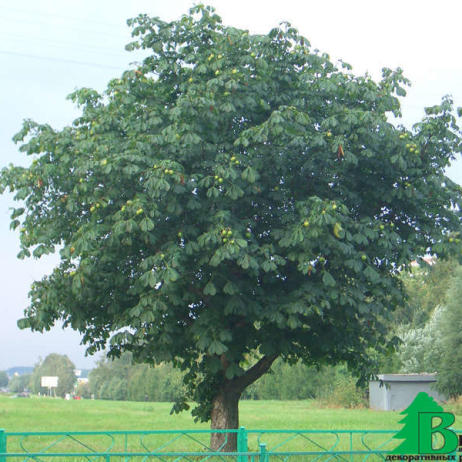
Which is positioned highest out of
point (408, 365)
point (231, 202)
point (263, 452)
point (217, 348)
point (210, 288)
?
point (231, 202)

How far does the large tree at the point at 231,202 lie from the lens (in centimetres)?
1134

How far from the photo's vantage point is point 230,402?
14188 mm

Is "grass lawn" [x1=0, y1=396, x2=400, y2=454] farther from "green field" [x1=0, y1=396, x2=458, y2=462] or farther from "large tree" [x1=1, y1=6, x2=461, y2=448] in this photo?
"large tree" [x1=1, y1=6, x2=461, y2=448]

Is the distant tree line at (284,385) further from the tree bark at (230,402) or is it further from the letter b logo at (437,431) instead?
the letter b logo at (437,431)

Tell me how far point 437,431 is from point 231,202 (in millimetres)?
5272

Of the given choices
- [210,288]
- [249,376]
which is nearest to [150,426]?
[249,376]

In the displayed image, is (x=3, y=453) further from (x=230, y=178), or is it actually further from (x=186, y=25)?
(x=186, y=25)

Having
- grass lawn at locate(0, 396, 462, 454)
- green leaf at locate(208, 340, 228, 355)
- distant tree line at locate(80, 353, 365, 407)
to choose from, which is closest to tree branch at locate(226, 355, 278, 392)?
grass lawn at locate(0, 396, 462, 454)

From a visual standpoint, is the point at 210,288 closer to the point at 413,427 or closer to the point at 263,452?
the point at 263,452

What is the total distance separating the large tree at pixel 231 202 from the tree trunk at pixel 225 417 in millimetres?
42

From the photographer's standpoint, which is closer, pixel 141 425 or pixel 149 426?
pixel 149 426

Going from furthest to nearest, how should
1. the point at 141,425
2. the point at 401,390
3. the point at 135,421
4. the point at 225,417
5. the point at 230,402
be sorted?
the point at 401,390 → the point at 135,421 → the point at 141,425 → the point at 230,402 → the point at 225,417

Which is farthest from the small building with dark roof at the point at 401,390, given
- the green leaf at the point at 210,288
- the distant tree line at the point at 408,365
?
the green leaf at the point at 210,288

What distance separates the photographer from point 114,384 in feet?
270
